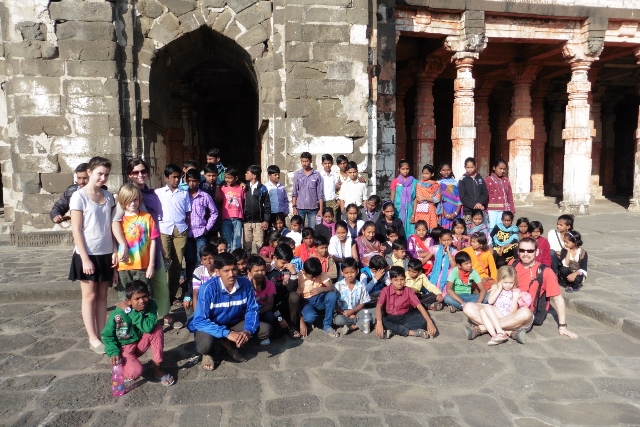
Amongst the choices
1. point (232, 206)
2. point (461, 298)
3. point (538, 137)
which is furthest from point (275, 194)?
point (538, 137)

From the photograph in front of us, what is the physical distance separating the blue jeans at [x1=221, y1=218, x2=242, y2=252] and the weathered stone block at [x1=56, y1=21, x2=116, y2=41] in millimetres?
3848

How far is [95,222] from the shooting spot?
3.80m

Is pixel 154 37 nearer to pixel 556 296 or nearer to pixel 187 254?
pixel 187 254

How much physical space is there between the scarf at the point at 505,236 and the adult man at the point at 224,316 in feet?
13.0

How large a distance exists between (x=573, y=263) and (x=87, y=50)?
7688 mm

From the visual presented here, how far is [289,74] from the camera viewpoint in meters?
7.39

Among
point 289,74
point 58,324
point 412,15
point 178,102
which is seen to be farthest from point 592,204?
point 58,324

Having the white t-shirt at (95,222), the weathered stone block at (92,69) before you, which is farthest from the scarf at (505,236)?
the weathered stone block at (92,69)

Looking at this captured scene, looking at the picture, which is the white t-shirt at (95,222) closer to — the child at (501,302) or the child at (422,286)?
the child at (422,286)

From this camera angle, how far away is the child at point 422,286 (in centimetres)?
505

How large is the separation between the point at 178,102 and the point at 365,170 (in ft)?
26.8

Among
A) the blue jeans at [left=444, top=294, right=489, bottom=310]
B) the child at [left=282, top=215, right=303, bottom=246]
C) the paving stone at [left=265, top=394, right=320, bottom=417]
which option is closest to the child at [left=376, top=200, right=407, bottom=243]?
the child at [left=282, top=215, right=303, bottom=246]

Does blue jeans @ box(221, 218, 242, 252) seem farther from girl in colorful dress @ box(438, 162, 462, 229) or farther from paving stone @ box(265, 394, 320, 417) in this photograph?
girl in colorful dress @ box(438, 162, 462, 229)

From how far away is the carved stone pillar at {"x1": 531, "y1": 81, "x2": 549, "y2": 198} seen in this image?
15516 millimetres
